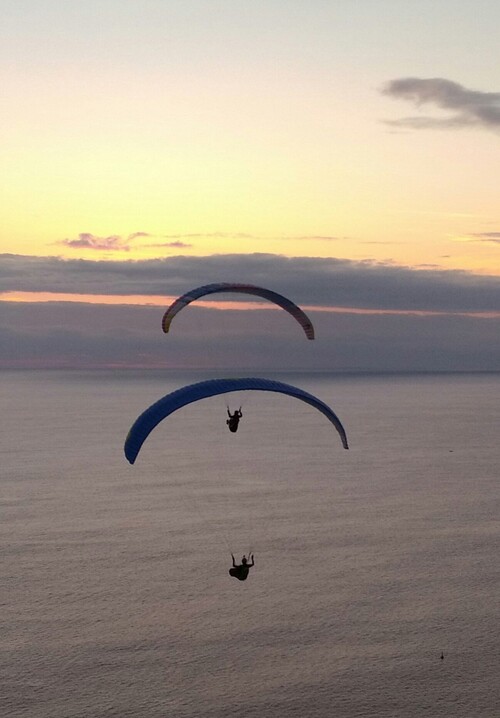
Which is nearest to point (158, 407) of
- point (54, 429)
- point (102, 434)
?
point (102, 434)

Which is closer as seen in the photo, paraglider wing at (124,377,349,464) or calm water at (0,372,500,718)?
paraglider wing at (124,377,349,464)

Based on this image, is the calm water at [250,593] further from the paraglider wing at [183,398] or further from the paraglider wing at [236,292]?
the paraglider wing at [236,292]

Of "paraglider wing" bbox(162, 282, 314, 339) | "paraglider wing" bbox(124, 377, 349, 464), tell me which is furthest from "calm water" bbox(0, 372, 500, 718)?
"paraglider wing" bbox(162, 282, 314, 339)

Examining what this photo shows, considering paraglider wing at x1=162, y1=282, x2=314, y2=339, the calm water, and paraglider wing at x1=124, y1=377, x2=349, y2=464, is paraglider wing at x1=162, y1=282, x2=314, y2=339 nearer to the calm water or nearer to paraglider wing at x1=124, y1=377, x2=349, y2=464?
paraglider wing at x1=124, y1=377, x2=349, y2=464

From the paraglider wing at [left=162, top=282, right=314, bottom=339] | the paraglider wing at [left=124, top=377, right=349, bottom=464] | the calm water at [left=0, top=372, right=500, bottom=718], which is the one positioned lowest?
the calm water at [left=0, top=372, right=500, bottom=718]

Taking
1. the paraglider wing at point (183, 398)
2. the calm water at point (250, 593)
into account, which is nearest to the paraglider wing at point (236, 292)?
the paraglider wing at point (183, 398)

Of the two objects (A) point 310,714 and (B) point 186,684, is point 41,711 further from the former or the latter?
(A) point 310,714
